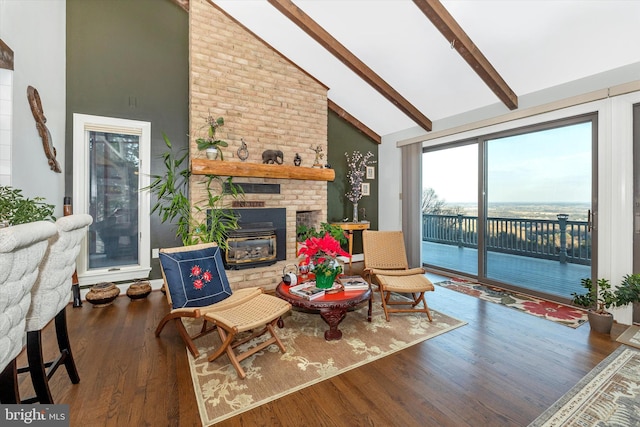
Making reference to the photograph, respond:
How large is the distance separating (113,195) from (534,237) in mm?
6335

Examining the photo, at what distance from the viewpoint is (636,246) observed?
2.76m

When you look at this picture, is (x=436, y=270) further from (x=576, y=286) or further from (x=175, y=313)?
(x=175, y=313)

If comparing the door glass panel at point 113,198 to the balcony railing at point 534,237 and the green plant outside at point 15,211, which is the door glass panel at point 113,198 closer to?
the green plant outside at point 15,211

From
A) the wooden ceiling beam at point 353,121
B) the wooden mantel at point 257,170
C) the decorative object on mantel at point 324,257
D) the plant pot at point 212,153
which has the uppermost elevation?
the wooden ceiling beam at point 353,121

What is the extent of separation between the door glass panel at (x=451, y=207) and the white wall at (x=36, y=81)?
16.7 feet

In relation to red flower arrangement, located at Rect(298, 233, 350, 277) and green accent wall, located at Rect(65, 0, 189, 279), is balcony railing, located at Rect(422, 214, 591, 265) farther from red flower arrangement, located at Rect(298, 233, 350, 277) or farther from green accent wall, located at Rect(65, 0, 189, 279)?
green accent wall, located at Rect(65, 0, 189, 279)

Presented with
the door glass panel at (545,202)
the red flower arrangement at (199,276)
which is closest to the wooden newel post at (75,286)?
the red flower arrangement at (199,276)

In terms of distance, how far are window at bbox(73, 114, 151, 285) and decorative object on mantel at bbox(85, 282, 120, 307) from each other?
45cm

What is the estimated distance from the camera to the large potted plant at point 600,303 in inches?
101

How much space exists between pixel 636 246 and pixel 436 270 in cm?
247

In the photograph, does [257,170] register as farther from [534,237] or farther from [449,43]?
[534,237]

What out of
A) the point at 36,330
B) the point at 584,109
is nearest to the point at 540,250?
the point at 584,109

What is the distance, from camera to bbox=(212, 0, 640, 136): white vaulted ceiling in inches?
103

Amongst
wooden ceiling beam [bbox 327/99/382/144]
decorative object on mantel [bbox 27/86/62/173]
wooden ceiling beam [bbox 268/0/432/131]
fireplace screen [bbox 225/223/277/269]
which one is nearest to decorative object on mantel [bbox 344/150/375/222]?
wooden ceiling beam [bbox 327/99/382/144]
